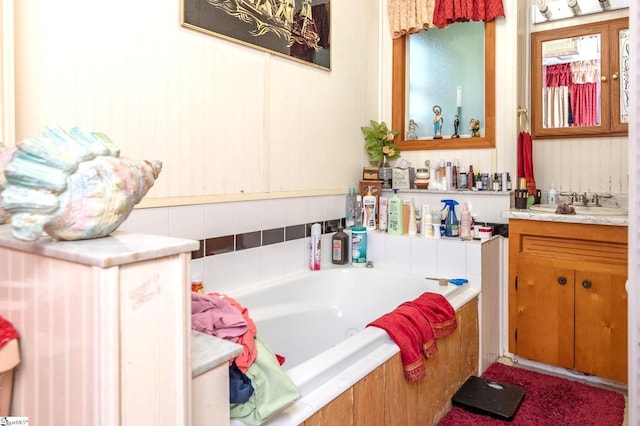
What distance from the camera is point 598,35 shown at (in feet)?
8.95

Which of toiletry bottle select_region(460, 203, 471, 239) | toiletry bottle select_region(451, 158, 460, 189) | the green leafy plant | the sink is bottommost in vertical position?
toiletry bottle select_region(460, 203, 471, 239)

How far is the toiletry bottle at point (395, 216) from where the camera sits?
2809 millimetres

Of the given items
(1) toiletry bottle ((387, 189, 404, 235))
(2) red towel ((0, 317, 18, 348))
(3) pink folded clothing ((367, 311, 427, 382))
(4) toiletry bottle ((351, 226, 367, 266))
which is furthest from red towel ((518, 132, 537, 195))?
(2) red towel ((0, 317, 18, 348))

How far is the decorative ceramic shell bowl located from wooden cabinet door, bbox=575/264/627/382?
241 centimetres

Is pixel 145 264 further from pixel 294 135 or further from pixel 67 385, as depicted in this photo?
pixel 294 135

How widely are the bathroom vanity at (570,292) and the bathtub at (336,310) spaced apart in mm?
444

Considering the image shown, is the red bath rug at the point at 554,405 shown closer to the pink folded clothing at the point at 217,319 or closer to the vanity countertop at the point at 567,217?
the vanity countertop at the point at 567,217

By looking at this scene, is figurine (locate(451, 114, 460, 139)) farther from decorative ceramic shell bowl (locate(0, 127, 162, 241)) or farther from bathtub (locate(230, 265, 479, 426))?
decorative ceramic shell bowl (locate(0, 127, 162, 241))

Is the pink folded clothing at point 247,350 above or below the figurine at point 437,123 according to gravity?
below

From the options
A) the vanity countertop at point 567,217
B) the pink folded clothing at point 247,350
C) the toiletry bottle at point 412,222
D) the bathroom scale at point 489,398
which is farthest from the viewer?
the toiletry bottle at point 412,222

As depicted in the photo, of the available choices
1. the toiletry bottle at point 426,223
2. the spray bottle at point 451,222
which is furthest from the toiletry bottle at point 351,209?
the spray bottle at point 451,222

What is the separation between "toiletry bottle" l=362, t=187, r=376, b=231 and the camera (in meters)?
2.92

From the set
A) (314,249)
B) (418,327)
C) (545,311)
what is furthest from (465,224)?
(418,327)

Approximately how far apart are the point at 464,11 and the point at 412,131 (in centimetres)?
81
